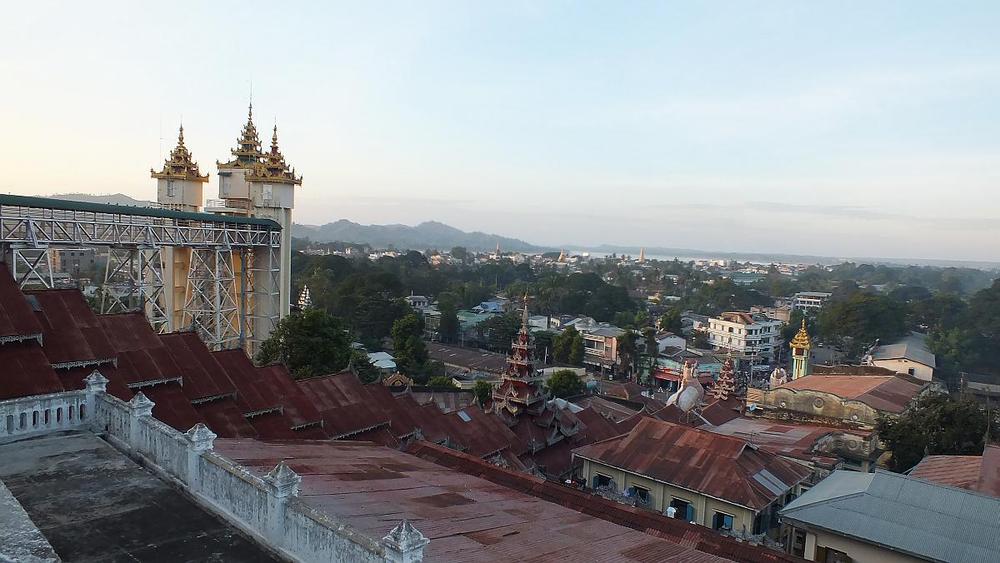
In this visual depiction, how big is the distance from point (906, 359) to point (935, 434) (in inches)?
1472

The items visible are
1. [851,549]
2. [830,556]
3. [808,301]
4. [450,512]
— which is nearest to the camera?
[450,512]

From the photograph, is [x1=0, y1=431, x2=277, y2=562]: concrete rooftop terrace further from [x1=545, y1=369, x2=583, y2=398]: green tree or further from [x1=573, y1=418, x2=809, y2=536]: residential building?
[x1=545, y1=369, x2=583, y2=398]: green tree

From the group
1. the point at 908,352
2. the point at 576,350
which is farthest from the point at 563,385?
the point at 908,352

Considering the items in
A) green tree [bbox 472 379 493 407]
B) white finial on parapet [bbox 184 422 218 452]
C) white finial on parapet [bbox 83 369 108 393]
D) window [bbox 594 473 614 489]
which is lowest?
green tree [bbox 472 379 493 407]

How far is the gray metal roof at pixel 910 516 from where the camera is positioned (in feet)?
47.0

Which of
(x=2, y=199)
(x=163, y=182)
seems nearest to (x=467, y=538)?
(x=2, y=199)

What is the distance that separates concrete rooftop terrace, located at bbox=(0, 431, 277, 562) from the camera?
7.09 m

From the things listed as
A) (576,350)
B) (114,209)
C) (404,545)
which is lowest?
(576,350)

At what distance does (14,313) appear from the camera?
38.4 ft

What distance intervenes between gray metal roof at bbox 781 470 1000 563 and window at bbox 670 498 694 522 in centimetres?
407

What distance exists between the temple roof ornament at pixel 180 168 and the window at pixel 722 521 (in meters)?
33.4

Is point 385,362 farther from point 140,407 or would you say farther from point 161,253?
point 140,407

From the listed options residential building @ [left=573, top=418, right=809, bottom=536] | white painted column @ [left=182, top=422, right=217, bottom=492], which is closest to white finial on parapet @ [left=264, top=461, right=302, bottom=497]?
white painted column @ [left=182, top=422, right=217, bottom=492]

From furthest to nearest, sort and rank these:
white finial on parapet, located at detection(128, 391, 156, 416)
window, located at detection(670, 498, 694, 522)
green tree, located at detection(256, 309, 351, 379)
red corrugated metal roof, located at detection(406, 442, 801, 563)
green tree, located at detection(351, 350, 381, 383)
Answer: green tree, located at detection(351, 350, 381, 383) < green tree, located at detection(256, 309, 351, 379) < window, located at detection(670, 498, 694, 522) < red corrugated metal roof, located at detection(406, 442, 801, 563) < white finial on parapet, located at detection(128, 391, 156, 416)
